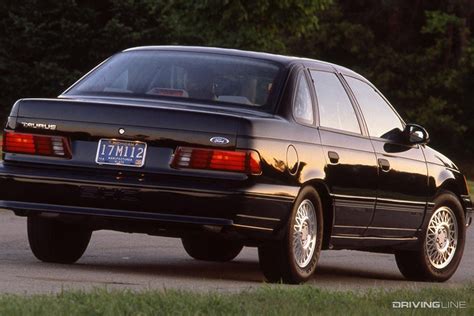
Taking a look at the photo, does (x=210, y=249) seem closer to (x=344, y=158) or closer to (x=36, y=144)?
(x=344, y=158)

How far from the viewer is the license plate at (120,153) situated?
10.8 metres

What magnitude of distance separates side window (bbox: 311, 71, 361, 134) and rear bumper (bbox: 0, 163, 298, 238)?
115 cm

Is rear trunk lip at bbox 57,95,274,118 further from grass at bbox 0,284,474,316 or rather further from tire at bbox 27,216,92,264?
grass at bbox 0,284,474,316

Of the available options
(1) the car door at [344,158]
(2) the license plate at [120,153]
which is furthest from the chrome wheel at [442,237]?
(2) the license plate at [120,153]

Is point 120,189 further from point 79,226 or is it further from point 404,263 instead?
point 404,263

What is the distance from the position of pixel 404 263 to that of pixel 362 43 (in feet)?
150

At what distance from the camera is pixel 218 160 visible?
35.2 ft

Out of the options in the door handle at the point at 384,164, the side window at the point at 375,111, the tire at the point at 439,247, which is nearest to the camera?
the door handle at the point at 384,164

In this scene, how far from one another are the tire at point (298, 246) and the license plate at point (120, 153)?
1046 millimetres

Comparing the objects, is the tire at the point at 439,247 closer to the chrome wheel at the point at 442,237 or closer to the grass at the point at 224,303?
the chrome wheel at the point at 442,237

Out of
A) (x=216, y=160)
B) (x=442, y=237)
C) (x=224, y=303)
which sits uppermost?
(x=216, y=160)

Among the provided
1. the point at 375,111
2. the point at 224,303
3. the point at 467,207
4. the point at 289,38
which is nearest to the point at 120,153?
the point at 224,303

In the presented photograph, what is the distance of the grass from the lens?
27.2ft

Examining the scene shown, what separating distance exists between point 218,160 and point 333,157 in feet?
4.17
